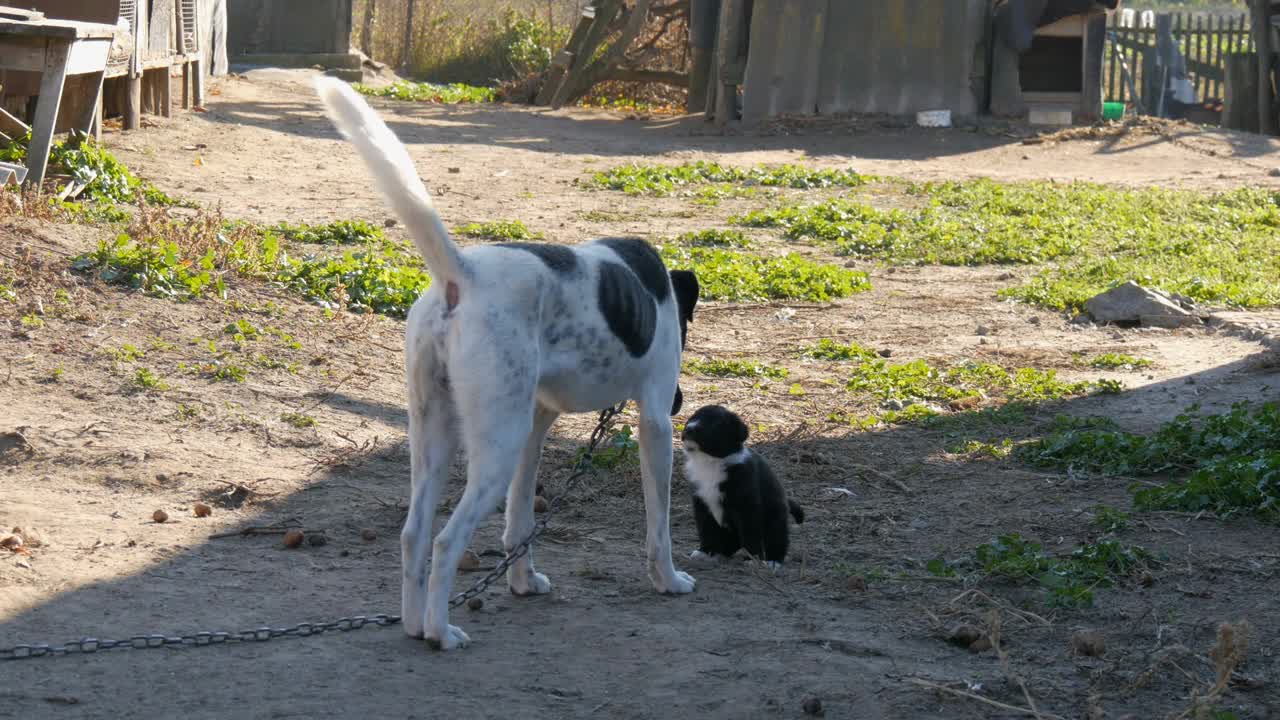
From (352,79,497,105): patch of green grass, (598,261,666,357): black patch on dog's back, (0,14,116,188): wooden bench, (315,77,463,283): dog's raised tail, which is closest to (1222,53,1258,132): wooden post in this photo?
(352,79,497,105): patch of green grass

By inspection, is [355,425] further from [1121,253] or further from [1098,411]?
[1121,253]

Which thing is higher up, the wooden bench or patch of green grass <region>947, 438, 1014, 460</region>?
the wooden bench

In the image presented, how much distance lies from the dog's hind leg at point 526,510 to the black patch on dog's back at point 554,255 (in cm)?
58

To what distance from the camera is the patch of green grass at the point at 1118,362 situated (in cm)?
812

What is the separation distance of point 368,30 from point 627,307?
25.4 meters

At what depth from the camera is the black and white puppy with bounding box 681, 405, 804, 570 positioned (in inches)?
199

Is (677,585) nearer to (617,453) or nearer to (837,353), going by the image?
(617,453)

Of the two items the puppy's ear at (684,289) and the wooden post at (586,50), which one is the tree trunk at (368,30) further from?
the puppy's ear at (684,289)

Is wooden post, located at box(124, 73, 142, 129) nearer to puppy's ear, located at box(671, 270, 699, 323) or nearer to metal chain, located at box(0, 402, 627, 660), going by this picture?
puppy's ear, located at box(671, 270, 699, 323)

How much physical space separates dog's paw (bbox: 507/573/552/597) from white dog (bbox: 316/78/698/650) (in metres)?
0.55

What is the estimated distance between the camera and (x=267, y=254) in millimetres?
8750

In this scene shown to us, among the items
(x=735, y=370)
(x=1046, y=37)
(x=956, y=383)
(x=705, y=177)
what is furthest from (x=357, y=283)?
(x=1046, y=37)

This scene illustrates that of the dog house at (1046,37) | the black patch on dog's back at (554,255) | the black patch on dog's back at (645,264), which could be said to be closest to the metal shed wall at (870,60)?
the dog house at (1046,37)

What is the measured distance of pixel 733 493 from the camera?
506cm
